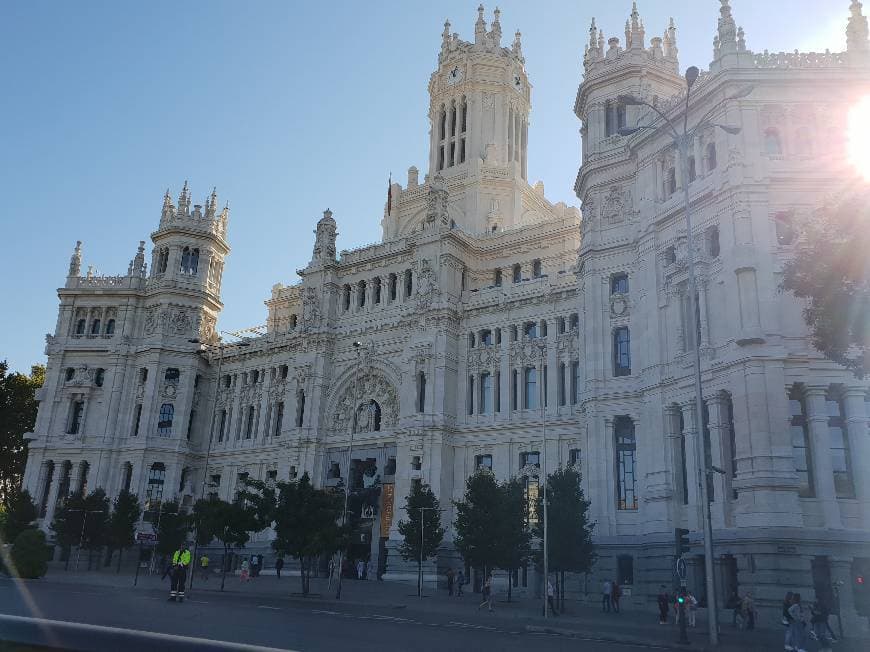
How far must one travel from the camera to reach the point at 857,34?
40.3m

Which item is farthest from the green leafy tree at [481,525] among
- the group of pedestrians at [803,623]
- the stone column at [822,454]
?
the group of pedestrians at [803,623]

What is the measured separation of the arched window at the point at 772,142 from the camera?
3931cm

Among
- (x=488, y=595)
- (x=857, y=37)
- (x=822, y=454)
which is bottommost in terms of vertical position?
(x=488, y=595)

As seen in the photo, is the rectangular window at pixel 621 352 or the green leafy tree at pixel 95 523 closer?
the rectangular window at pixel 621 352

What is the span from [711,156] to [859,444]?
16610 mm

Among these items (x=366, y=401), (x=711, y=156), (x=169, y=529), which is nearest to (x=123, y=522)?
(x=169, y=529)

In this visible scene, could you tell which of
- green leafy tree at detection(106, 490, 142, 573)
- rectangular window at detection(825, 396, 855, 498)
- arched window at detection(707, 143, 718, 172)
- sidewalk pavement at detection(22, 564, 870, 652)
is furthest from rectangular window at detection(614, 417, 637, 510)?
green leafy tree at detection(106, 490, 142, 573)

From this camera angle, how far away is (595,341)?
46.1m

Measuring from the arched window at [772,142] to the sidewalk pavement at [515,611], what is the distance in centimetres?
2305

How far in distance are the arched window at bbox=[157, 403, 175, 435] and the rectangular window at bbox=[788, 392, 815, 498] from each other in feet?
185

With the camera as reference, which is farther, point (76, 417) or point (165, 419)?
point (76, 417)

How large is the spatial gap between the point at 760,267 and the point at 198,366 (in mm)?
54922

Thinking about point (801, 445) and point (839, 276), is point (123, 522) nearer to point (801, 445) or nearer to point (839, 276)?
point (801, 445)

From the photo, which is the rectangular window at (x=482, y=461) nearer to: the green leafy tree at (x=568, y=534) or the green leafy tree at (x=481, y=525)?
the green leafy tree at (x=481, y=525)
